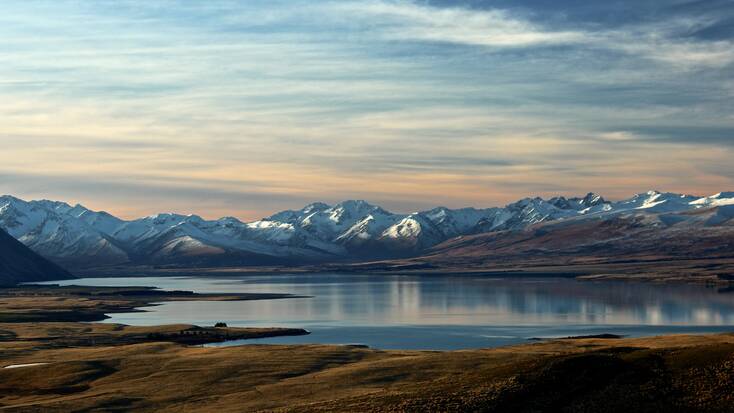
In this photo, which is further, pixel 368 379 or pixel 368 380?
pixel 368 379

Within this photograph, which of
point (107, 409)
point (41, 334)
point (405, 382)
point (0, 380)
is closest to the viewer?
point (107, 409)

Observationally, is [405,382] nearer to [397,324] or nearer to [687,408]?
[687,408]

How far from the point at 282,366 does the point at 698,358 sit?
44.9 metres

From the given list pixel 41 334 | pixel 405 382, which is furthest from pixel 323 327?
pixel 405 382

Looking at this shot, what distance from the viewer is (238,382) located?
92000 mm

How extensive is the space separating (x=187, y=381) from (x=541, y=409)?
3907cm

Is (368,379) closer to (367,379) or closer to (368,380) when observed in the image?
(367,379)

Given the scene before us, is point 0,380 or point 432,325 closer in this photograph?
point 0,380

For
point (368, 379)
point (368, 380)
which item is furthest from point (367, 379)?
point (368, 380)

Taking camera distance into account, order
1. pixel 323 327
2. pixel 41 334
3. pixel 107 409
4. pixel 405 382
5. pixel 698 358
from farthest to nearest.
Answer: pixel 323 327
pixel 41 334
pixel 405 382
pixel 107 409
pixel 698 358

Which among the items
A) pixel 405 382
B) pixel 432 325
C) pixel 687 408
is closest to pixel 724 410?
pixel 687 408

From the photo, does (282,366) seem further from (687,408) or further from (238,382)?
(687,408)

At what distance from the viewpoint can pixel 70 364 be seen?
10462 centimetres

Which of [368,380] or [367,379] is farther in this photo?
[367,379]
